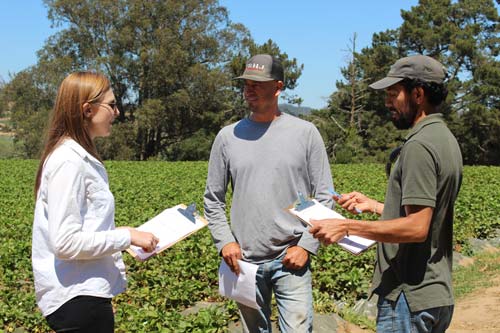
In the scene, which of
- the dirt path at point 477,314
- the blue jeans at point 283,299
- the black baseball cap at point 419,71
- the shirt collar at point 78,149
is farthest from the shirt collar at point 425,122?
the dirt path at point 477,314

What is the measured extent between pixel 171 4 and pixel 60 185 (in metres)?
42.9

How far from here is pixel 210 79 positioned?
42219 millimetres

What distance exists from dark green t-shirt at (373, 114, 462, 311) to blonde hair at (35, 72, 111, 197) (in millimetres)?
1310

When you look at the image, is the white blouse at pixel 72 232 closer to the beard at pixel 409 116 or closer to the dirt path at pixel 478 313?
the beard at pixel 409 116

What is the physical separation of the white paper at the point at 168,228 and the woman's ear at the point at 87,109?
0.65 meters

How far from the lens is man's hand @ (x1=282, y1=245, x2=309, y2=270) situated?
3.09 meters

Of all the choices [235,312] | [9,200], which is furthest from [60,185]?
[9,200]

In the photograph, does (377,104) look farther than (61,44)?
No

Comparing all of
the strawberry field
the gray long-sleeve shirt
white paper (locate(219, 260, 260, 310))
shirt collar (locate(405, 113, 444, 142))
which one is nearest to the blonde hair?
the gray long-sleeve shirt

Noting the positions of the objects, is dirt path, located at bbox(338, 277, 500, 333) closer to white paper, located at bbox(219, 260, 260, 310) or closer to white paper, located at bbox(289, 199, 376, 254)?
white paper, located at bbox(219, 260, 260, 310)

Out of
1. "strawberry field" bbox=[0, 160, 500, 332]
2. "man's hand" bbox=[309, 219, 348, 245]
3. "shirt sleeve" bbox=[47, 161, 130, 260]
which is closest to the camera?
"shirt sleeve" bbox=[47, 161, 130, 260]

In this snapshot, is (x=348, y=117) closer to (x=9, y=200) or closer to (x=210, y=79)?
(x=210, y=79)

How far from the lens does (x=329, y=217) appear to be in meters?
2.76

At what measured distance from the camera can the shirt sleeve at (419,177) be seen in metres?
2.29
